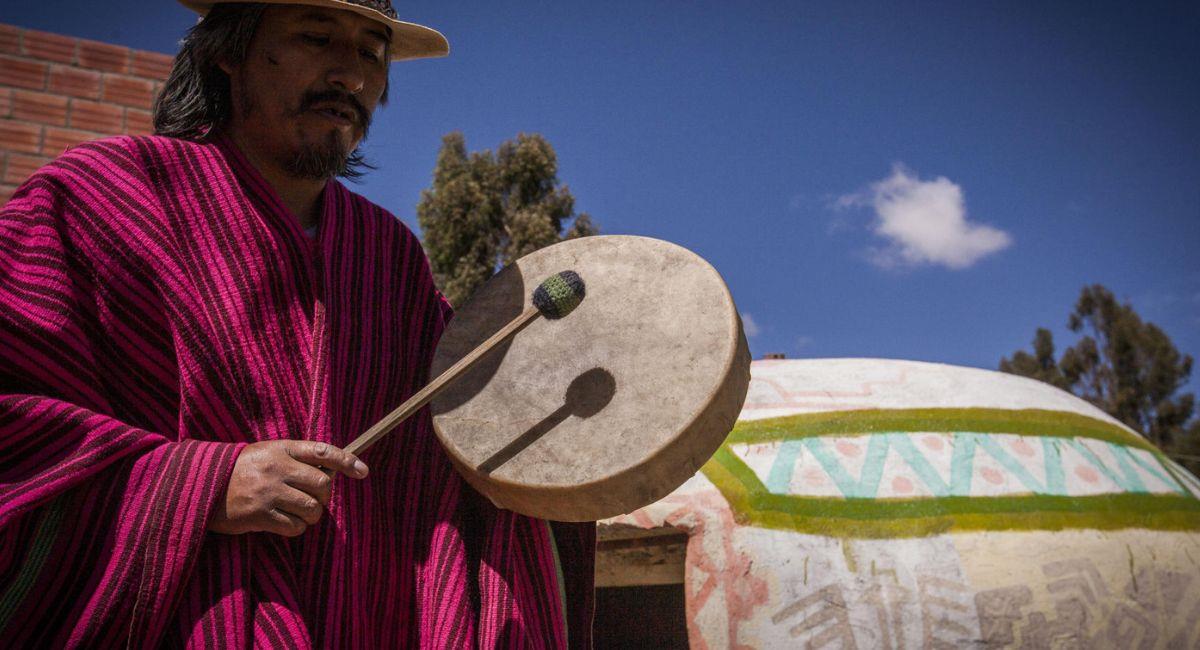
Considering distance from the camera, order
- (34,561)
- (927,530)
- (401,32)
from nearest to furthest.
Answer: (34,561)
(401,32)
(927,530)

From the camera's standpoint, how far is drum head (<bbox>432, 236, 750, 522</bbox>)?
154 centimetres

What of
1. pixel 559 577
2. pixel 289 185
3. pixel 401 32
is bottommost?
pixel 559 577

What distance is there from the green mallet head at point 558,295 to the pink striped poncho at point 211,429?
1.21 ft

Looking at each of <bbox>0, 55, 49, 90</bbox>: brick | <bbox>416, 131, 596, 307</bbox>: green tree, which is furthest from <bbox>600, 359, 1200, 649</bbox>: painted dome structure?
<bbox>416, 131, 596, 307</bbox>: green tree

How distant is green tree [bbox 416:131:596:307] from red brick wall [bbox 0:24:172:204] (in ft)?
40.9

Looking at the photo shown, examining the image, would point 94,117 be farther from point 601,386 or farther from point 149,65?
point 601,386

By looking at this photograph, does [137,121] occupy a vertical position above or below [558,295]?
above

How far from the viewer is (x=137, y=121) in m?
3.77

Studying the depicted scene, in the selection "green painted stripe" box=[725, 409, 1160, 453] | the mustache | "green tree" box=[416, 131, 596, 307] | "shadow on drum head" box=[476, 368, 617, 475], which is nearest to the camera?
"shadow on drum head" box=[476, 368, 617, 475]

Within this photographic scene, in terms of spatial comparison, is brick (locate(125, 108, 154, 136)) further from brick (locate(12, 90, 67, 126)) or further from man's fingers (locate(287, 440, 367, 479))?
man's fingers (locate(287, 440, 367, 479))

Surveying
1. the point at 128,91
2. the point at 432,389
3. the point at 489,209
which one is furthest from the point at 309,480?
the point at 489,209

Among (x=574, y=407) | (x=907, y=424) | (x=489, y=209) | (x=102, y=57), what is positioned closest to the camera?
(x=574, y=407)

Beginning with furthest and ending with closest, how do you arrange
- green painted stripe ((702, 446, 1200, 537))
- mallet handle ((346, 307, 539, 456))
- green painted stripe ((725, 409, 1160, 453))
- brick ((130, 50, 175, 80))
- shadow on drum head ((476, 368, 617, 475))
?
brick ((130, 50, 175, 80)), green painted stripe ((725, 409, 1160, 453)), green painted stripe ((702, 446, 1200, 537)), shadow on drum head ((476, 368, 617, 475)), mallet handle ((346, 307, 539, 456))

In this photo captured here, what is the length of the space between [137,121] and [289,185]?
7.91 ft
